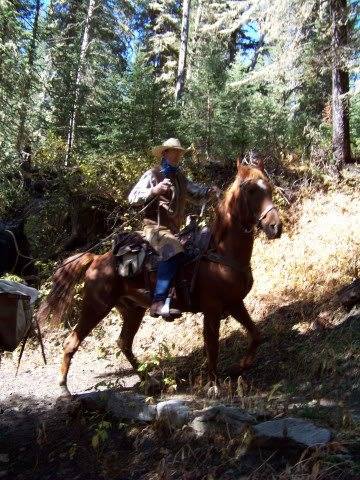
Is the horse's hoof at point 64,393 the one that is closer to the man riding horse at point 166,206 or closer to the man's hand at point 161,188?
the man riding horse at point 166,206

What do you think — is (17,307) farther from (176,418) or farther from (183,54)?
(183,54)

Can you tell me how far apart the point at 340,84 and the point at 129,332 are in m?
7.67

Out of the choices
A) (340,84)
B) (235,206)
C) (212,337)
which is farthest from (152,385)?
(340,84)

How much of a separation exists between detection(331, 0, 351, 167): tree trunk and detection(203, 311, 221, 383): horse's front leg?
21.2 ft

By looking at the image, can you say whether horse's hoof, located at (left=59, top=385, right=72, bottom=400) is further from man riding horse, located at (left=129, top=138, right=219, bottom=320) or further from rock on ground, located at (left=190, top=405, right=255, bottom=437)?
rock on ground, located at (left=190, top=405, right=255, bottom=437)

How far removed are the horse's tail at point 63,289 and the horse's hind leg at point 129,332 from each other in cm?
79

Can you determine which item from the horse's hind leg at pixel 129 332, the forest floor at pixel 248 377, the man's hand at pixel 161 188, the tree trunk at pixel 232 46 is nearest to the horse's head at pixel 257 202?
the man's hand at pixel 161 188

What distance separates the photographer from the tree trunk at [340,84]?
1066 cm

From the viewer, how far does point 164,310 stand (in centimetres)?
572

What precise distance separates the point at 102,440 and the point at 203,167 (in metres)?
8.03

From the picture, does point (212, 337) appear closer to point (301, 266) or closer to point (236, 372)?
point (236, 372)

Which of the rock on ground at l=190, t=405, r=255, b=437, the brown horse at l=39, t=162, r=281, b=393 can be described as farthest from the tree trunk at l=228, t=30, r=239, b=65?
the rock on ground at l=190, t=405, r=255, b=437

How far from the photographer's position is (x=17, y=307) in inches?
179

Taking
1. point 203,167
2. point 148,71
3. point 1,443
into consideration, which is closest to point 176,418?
point 1,443
